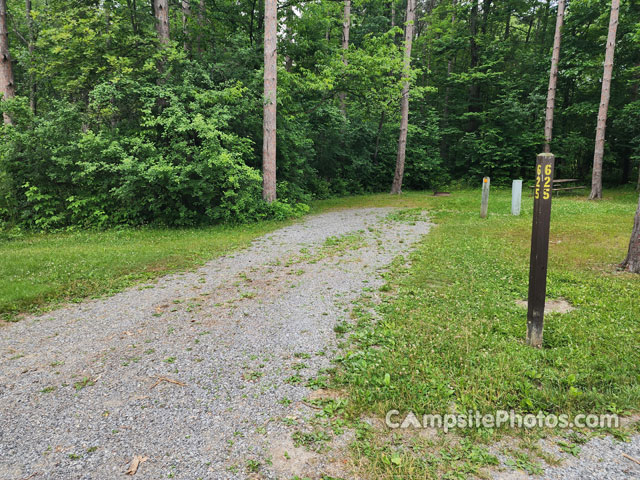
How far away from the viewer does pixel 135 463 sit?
235 cm

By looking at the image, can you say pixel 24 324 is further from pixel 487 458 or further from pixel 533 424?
pixel 533 424

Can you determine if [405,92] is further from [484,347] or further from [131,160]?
[484,347]

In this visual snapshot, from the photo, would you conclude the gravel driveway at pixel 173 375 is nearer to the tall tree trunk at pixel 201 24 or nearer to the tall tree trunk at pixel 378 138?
the tall tree trunk at pixel 201 24

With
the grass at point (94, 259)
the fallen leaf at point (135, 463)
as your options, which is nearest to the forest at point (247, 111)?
the grass at point (94, 259)

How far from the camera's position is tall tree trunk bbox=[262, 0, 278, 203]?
11.6m

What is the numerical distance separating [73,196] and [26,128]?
8.41ft

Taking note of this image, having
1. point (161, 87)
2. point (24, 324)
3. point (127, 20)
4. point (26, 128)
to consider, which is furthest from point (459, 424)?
point (127, 20)

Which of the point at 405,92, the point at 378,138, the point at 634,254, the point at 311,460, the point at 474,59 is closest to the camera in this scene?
the point at 311,460

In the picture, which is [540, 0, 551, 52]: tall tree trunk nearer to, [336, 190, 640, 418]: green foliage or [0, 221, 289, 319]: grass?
[336, 190, 640, 418]: green foliage

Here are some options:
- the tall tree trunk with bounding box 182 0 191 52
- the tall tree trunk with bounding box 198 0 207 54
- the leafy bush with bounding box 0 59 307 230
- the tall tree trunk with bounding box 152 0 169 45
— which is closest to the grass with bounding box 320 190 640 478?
the leafy bush with bounding box 0 59 307 230

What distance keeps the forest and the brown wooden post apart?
792cm

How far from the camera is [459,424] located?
2.63 meters

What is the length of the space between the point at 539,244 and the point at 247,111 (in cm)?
1037

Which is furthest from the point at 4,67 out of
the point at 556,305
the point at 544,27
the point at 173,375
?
the point at 544,27
